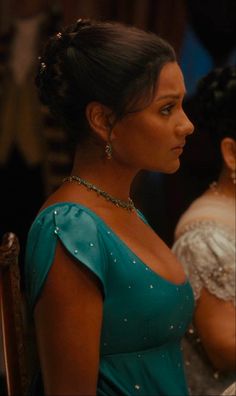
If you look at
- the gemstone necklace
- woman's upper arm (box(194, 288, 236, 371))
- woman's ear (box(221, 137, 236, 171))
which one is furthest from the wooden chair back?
woman's ear (box(221, 137, 236, 171))

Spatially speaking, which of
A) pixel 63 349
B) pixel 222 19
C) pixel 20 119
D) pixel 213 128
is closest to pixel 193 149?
pixel 222 19

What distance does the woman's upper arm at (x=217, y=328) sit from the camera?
2.53 meters

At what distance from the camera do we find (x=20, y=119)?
4.98 meters

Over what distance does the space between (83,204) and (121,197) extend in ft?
0.39

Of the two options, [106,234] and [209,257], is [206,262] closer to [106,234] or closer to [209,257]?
[209,257]

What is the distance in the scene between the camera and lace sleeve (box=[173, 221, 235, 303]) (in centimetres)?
260

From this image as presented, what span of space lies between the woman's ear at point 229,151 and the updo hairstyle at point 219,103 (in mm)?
16

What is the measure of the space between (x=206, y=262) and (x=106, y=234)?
71cm

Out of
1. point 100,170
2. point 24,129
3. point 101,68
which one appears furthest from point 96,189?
point 24,129

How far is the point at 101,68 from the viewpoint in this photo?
1.93 meters

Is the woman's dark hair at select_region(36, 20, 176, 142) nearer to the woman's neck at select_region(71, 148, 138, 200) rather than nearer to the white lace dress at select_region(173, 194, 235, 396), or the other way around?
the woman's neck at select_region(71, 148, 138, 200)

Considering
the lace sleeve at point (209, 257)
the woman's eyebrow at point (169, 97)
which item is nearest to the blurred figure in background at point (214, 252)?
the lace sleeve at point (209, 257)

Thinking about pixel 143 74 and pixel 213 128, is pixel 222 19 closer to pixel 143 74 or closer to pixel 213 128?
pixel 213 128

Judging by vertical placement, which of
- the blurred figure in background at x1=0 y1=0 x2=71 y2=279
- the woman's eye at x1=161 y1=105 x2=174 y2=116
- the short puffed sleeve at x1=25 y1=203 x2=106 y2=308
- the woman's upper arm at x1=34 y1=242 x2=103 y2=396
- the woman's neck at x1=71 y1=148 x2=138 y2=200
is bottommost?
the blurred figure in background at x1=0 y1=0 x2=71 y2=279
